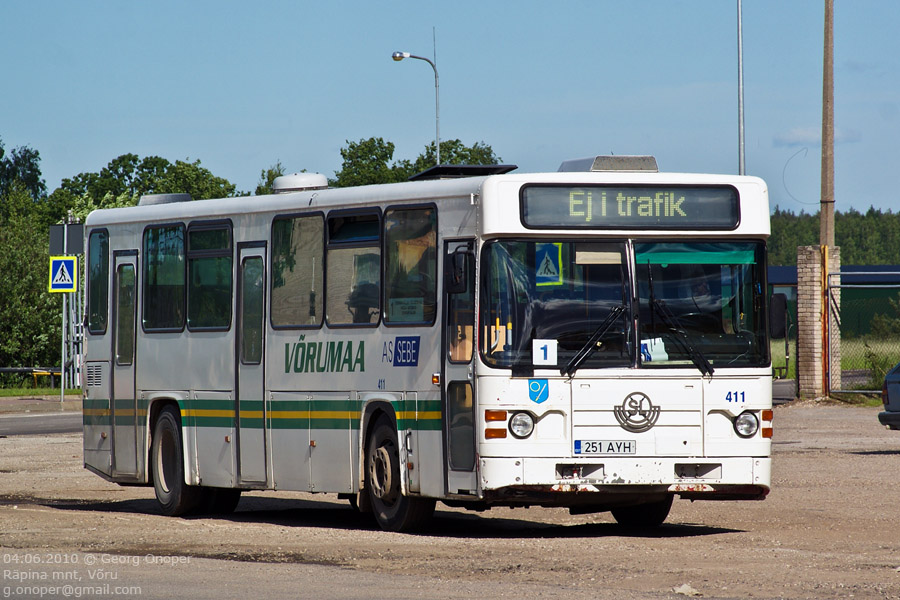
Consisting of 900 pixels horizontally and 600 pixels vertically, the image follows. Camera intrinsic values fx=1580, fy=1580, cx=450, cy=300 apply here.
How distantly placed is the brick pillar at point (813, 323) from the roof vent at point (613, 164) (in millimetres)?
21237

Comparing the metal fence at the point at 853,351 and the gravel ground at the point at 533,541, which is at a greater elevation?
the metal fence at the point at 853,351

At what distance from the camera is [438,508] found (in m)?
17.3

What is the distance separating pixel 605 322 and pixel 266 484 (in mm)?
4234

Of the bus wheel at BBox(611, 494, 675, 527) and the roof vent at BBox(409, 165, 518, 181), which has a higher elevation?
the roof vent at BBox(409, 165, 518, 181)

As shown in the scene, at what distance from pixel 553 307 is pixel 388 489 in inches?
92.6

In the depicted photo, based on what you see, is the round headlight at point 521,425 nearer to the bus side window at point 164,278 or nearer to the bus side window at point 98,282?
the bus side window at point 164,278

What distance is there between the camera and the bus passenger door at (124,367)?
55.7 feet

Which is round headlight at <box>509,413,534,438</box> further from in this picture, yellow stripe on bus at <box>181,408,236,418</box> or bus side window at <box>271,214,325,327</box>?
yellow stripe on bus at <box>181,408,236,418</box>

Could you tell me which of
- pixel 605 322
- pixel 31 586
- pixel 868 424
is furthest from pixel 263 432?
pixel 868 424

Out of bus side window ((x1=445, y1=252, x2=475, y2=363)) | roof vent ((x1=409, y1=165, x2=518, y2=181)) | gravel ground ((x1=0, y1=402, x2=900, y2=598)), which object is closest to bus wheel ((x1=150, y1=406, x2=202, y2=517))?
gravel ground ((x1=0, y1=402, x2=900, y2=598))

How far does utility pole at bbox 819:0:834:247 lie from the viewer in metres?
35.8

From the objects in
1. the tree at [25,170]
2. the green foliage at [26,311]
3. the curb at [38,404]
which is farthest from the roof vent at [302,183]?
the tree at [25,170]

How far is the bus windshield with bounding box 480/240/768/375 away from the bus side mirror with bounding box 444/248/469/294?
0.49 ft

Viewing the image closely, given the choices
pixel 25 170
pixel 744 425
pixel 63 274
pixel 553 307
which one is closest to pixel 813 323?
pixel 63 274
